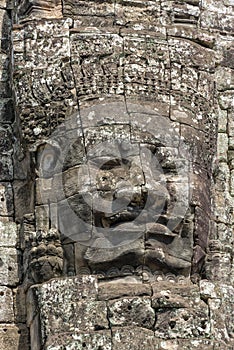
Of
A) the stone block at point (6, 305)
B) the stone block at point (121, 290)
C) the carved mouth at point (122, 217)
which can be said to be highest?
the carved mouth at point (122, 217)

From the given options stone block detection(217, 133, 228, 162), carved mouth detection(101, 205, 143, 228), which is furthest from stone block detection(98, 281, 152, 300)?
stone block detection(217, 133, 228, 162)

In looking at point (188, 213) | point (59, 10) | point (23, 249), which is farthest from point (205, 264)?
point (59, 10)

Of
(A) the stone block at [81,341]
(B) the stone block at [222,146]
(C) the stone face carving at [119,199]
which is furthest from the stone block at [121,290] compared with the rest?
(B) the stone block at [222,146]

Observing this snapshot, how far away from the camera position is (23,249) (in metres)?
16.5

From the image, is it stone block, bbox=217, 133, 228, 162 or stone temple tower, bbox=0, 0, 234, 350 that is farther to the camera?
stone block, bbox=217, 133, 228, 162

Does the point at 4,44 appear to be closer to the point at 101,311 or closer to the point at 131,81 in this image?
the point at 131,81

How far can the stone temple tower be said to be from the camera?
623 inches

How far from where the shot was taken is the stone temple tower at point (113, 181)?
15828mm

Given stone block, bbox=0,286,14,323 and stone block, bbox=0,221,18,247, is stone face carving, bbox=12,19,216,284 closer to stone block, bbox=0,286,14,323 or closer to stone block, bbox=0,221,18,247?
stone block, bbox=0,221,18,247

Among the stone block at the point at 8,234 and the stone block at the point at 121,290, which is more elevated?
the stone block at the point at 8,234

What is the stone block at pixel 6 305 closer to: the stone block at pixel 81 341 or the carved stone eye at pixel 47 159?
the stone block at pixel 81 341

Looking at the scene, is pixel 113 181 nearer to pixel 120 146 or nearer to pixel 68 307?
pixel 120 146

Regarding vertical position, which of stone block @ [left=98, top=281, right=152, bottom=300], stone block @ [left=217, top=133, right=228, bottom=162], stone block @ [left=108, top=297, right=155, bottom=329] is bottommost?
stone block @ [left=108, top=297, right=155, bottom=329]

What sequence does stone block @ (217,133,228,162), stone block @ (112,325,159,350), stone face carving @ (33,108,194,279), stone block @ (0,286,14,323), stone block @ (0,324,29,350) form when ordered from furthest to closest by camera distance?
stone block @ (217,133,228,162) → stone block @ (0,286,14,323) → stone block @ (0,324,29,350) → stone face carving @ (33,108,194,279) → stone block @ (112,325,159,350)
